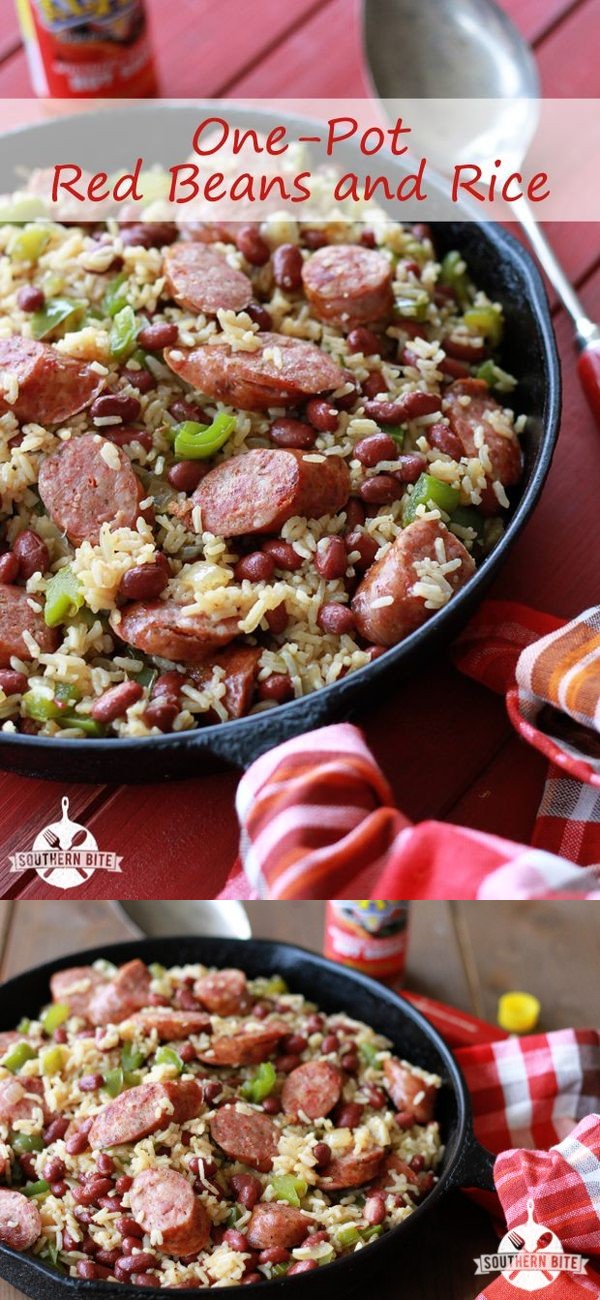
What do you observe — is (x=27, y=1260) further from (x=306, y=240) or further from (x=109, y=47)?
(x=109, y=47)

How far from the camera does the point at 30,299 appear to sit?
1.83m

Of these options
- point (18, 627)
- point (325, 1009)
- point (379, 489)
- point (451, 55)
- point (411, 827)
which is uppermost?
point (451, 55)

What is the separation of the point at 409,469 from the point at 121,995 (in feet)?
3.18

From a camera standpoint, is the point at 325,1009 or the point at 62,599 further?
the point at 325,1009

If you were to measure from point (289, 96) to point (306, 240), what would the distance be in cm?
68

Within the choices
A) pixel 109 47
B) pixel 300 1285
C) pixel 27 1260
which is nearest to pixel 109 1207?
pixel 27 1260

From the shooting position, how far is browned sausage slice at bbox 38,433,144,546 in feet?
5.52

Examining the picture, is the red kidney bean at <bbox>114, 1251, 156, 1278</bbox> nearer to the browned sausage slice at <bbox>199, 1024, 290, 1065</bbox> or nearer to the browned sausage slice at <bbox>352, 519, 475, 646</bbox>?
the browned sausage slice at <bbox>199, 1024, 290, 1065</bbox>

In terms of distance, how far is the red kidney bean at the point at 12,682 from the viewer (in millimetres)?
1594

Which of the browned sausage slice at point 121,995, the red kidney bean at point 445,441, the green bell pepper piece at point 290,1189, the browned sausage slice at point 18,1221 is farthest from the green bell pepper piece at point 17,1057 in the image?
the red kidney bean at point 445,441

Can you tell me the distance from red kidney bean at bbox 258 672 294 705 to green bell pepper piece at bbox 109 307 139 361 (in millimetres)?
517

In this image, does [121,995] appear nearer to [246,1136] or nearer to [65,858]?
[246,1136]

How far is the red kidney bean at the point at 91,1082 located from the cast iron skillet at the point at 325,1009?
0.83 feet

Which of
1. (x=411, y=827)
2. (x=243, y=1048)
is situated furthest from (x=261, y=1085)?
(x=411, y=827)
